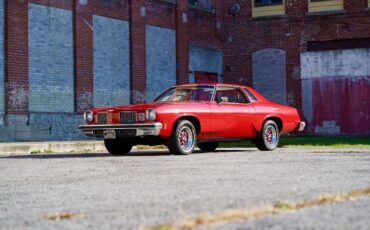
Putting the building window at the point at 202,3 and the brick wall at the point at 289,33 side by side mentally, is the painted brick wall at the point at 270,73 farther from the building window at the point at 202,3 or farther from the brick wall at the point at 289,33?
the building window at the point at 202,3

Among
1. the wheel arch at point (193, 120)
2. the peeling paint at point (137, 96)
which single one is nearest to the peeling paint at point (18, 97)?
the peeling paint at point (137, 96)

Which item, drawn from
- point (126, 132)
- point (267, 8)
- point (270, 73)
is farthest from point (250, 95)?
point (267, 8)

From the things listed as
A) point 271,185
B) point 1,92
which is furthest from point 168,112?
point 1,92

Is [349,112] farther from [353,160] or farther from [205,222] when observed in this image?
[205,222]

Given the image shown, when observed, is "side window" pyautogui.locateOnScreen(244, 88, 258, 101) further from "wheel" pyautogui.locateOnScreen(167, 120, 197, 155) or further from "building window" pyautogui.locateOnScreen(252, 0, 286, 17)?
"building window" pyautogui.locateOnScreen(252, 0, 286, 17)

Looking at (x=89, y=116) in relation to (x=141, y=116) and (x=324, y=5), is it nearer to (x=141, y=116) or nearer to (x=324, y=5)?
(x=141, y=116)

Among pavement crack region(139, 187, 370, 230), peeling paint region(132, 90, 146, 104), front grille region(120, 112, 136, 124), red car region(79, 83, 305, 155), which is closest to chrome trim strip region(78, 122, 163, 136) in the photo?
red car region(79, 83, 305, 155)

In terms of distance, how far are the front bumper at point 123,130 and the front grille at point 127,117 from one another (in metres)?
0.11

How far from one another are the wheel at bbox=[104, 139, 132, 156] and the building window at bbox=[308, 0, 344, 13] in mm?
14868

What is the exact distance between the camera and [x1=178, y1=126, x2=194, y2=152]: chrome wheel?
12.5 metres

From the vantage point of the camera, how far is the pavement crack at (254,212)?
3954 mm

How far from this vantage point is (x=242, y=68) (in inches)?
1091

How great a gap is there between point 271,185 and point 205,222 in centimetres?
236

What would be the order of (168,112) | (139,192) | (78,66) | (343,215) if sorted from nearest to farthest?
(343,215) → (139,192) → (168,112) → (78,66)
